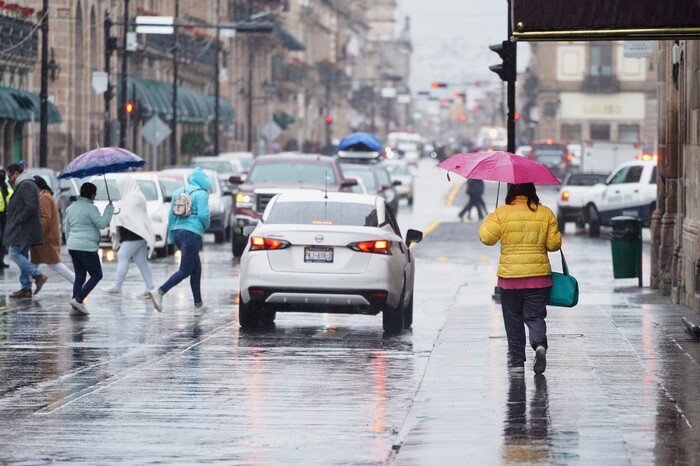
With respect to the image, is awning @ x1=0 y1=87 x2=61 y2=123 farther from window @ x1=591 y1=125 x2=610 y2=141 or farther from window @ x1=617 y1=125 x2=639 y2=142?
window @ x1=617 y1=125 x2=639 y2=142

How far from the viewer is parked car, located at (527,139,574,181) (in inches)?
3676

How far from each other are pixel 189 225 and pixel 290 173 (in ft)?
39.4

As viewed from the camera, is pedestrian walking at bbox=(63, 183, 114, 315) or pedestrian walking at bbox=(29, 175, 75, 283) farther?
pedestrian walking at bbox=(29, 175, 75, 283)

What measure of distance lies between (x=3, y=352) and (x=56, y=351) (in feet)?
1.56

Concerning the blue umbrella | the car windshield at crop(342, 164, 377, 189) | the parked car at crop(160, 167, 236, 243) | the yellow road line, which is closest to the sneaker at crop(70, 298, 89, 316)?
the parked car at crop(160, 167, 236, 243)

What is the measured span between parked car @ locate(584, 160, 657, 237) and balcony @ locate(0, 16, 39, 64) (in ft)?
59.1

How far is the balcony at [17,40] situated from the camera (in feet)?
167

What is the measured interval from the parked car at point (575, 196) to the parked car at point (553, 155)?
153ft

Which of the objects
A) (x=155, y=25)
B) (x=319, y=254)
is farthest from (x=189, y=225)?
(x=155, y=25)

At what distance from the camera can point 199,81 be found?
8681 cm

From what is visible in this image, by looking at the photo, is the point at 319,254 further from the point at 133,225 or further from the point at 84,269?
the point at 133,225

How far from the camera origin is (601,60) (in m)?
123

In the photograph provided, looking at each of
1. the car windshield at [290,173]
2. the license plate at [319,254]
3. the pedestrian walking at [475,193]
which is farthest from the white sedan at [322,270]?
the pedestrian walking at [475,193]

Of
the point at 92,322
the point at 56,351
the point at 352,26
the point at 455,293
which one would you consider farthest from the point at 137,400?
the point at 352,26
